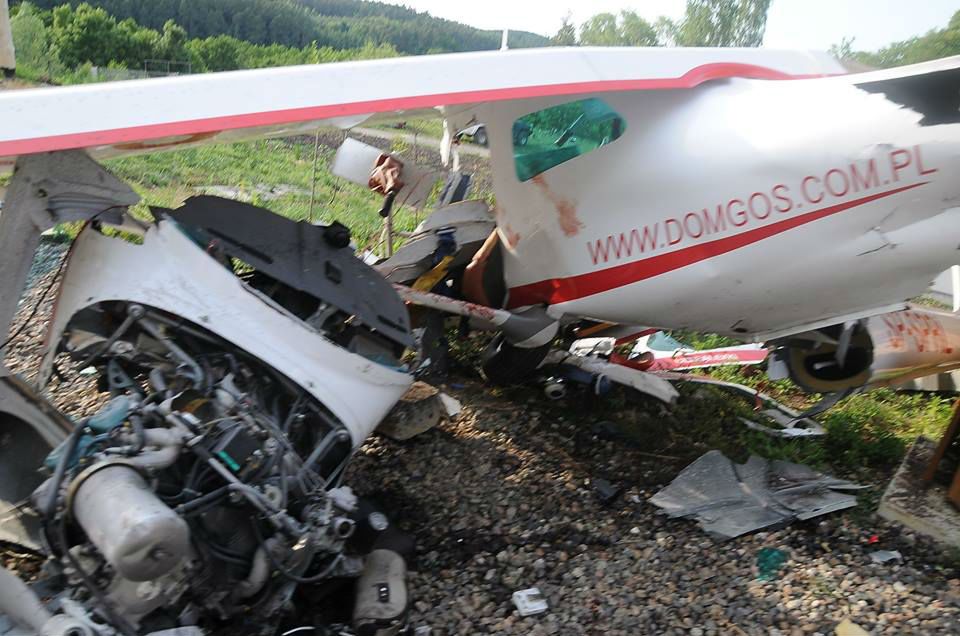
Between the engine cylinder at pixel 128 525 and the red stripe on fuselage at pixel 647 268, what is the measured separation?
7.50ft

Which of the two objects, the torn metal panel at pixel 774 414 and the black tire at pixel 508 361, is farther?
the black tire at pixel 508 361

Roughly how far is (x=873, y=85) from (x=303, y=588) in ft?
10.4

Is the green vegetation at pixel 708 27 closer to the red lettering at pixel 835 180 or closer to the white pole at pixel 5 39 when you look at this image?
the white pole at pixel 5 39

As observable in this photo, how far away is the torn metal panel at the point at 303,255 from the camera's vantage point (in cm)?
310

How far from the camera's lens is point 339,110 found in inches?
106

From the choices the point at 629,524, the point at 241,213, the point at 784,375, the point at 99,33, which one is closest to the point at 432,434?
the point at 629,524

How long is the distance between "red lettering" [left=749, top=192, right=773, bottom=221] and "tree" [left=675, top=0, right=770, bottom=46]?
38.5m

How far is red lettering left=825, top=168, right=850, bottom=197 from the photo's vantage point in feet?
9.68

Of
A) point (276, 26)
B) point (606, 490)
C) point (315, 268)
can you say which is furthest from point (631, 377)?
point (276, 26)

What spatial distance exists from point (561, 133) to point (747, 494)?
213 cm

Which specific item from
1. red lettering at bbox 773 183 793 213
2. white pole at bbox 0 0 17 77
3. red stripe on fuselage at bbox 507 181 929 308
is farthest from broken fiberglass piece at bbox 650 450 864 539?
white pole at bbox 0 0 17 77

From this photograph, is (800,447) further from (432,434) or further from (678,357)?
(432,434)

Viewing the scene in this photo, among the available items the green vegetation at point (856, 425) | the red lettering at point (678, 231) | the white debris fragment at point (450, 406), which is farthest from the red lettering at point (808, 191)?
the white debris fragment at point (450, 406)

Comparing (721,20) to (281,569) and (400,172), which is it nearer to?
(400,172)
